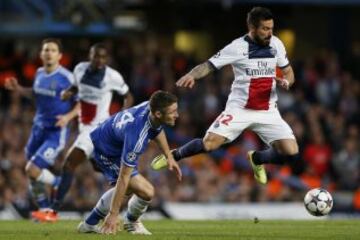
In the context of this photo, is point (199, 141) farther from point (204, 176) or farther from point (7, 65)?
point (7, 65)

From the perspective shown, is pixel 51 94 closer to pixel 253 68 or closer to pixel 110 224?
pixel 253 68

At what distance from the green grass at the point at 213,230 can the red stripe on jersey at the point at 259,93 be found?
1.60 m

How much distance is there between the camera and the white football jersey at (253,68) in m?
15.2

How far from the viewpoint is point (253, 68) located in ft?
50.1

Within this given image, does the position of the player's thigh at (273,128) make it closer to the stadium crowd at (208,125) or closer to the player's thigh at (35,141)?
the player's thigh at (35,141)

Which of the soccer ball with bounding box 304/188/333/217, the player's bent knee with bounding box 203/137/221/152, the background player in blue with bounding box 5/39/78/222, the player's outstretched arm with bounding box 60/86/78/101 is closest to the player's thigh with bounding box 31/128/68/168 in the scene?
the background player in blue with bounding box 5/39/78/222

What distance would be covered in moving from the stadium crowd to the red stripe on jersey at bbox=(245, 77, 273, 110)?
639cm

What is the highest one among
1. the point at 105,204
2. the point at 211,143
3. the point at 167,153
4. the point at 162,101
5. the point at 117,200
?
the point at 162,101

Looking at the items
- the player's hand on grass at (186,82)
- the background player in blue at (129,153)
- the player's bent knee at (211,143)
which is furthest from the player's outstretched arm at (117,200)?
the player's bent knee at (211,143)

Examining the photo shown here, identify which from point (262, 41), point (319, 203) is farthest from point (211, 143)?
point (319, 203)

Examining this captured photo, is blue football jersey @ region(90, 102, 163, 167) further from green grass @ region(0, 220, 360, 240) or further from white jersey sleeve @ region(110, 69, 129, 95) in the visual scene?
white jersey sleeve @ region(110, 69, 129, 95)

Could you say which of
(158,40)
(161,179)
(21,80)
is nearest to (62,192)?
(161,179)

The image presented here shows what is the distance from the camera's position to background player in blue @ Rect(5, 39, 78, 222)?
1775cm

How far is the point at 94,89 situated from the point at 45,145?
114 centimetres
